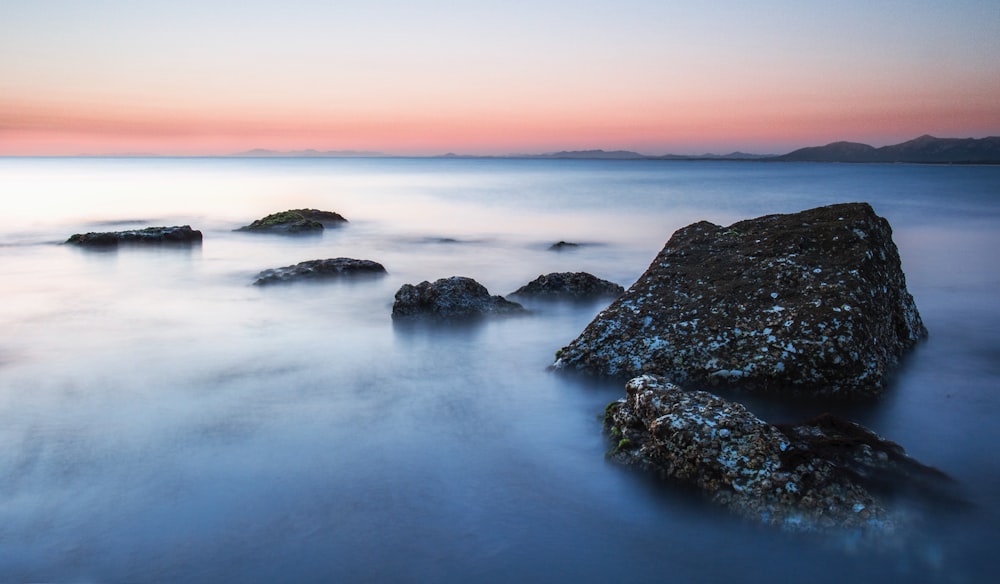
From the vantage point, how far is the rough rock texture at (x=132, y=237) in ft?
59.8

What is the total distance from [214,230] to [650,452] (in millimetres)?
21868

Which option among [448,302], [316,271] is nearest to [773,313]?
A: [448,302]

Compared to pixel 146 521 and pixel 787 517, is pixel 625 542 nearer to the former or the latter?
pixel 787 517

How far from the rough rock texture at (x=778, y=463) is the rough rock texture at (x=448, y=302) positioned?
5.25m

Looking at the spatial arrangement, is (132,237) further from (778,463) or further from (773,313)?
(778,463)

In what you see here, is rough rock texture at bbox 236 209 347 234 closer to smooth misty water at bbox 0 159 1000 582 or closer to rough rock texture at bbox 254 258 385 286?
rough rock texture at bbox 254 258 385 286

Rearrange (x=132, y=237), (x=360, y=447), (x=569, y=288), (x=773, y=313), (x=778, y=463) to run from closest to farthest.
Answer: (x=778, y=463)
(x=360, y=447)
(x=773, y=313)
(x=569, y=288)
(x=132, y=237)

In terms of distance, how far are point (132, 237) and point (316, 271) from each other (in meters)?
7.43

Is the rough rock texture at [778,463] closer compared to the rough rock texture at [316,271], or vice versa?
the rough rock texture at [778,463]

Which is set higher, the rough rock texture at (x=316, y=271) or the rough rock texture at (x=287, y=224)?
the rough rock texture at (x=287, y=224)

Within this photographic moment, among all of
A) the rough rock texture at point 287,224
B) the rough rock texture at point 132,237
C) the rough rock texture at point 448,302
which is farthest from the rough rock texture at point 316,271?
the rough rock texture at point 287,224

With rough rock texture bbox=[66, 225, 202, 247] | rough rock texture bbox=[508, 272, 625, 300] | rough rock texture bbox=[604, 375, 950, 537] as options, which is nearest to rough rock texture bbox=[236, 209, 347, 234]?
rough rock texture bbox=[66, 225, 202, 247]

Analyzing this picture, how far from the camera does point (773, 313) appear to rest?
24.0 feet

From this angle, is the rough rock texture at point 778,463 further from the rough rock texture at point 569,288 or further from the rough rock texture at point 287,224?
the rough rock texture at point 287,224
